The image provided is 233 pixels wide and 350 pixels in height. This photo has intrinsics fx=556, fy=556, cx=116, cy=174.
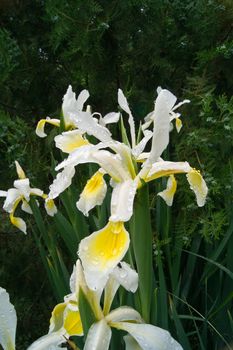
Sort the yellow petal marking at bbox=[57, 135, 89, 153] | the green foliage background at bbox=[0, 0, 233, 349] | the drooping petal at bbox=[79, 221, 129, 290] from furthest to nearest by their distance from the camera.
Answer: the green foliage background at bbox=[0, 0, 233, 349], the yellow petal marking at bbox=[57, 135, 89, 153], the drooping petal at bbox=[79, 221, 129, 290]

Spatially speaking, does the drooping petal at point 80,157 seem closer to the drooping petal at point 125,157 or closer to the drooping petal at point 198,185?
the drooping petal at point 125,157

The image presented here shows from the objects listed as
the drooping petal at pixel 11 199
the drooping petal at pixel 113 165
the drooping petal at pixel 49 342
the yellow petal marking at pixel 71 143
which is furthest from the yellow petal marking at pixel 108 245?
the drooping petal at pixel 11 199

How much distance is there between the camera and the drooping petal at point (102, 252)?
913 mm

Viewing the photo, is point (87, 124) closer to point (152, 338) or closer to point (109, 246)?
point (109, 246)

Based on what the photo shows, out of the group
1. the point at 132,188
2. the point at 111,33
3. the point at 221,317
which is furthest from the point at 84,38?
the point at 132,188

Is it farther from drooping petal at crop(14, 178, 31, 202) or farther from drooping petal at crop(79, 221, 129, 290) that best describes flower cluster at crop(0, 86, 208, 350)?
drooping petal at crop(14, 178, 31, 202)

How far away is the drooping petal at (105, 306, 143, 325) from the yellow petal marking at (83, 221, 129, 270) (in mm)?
135

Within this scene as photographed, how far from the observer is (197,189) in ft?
3.98

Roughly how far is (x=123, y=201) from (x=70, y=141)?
14.0 inches

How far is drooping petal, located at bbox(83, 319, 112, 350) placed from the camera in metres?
0.95

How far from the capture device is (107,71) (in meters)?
2.56

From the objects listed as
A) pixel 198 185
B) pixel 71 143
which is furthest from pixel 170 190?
pixel 71 143

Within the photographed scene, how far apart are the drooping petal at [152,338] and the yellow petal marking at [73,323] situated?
0.41ft

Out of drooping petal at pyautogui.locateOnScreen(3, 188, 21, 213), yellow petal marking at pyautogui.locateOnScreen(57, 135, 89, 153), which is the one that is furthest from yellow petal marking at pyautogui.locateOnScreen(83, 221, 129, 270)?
drooping petal at pyautogui.locateOnScreen(3, 188, 21, 213)
